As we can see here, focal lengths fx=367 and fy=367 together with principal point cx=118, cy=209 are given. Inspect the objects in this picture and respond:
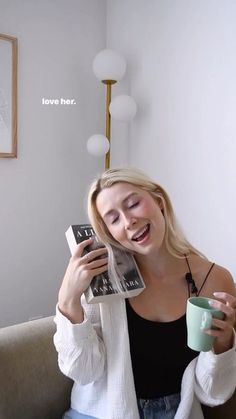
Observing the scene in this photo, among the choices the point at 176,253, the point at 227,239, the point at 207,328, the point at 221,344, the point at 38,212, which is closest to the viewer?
the point at 207,328

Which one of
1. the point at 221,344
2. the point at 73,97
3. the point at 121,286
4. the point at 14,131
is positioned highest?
the point at 73,97

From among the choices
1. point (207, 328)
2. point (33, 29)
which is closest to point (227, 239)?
point (207, 328)

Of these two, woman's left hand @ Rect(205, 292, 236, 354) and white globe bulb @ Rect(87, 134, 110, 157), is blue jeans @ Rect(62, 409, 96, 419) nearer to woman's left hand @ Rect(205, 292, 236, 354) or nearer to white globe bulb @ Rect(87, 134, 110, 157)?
woman's left hand @ Rect(205, 292, 236, 354)

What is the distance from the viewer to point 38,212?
2.11 m

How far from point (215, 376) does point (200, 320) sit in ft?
0.84

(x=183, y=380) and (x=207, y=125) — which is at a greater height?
(x=207, y=125)

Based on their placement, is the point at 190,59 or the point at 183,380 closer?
the point at 183,380

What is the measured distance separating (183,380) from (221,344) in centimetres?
17

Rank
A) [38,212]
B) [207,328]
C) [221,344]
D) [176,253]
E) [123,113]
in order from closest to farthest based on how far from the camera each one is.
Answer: [207,328] → [221,344] → [176,253] → [123,113] → [38,212]

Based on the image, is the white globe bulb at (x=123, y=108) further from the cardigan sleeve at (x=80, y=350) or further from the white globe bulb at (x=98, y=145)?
the cardigan sleeve at (x=80, y=350)

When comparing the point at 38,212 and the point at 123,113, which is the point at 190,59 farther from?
the point at 38,212

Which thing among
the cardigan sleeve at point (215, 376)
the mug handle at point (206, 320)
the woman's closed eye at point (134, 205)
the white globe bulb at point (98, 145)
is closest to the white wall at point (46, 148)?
the white globe bulb at point (98, 145)

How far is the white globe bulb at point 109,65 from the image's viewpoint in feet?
6.13

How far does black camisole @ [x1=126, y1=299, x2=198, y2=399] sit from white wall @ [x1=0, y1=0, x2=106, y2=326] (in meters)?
1.23
